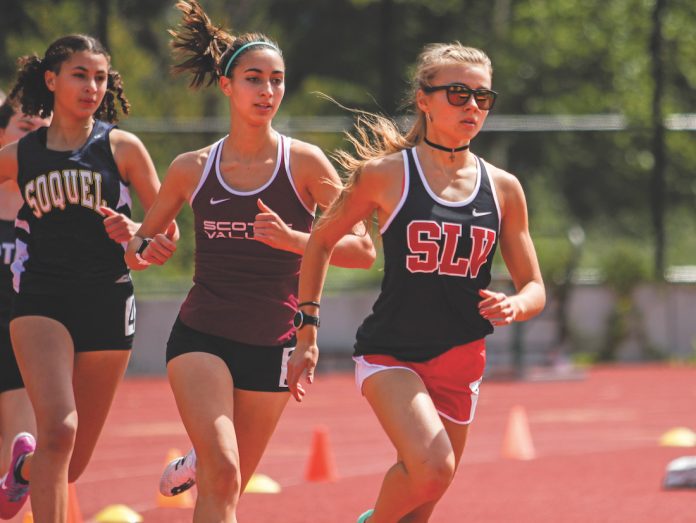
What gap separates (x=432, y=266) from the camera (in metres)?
5.59

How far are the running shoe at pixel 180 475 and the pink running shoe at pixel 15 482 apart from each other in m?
0.85

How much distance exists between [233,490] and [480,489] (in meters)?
4.55

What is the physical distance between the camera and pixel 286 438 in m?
14.0

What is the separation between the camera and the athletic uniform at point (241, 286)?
234 inches

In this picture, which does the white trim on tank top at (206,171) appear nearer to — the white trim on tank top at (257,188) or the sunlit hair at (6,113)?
the white trim on tank top at (257,188)

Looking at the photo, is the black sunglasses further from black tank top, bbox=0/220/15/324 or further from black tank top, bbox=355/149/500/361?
black tank top, bbox=0/220/15/324

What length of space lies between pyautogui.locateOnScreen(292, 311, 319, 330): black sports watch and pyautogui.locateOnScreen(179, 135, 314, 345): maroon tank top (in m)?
0.28

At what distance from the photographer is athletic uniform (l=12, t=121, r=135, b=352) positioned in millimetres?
6469

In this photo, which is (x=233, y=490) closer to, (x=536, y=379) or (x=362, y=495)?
(x=362, y=495)

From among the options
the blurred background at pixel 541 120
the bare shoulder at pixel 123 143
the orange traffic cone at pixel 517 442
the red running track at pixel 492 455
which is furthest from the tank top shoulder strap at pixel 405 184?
the orange traffic cone at pixel 517 442

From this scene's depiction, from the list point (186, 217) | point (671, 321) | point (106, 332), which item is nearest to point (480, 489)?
point (106, 332)

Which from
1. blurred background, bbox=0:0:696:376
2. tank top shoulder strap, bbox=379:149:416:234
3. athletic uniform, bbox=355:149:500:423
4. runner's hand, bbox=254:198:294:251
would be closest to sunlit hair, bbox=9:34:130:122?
runner's hand, bbox=254:198:294:251

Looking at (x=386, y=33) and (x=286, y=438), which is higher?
(x=386, y=33)

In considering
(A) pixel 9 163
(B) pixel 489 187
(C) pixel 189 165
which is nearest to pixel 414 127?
(B) pixel 489 187
